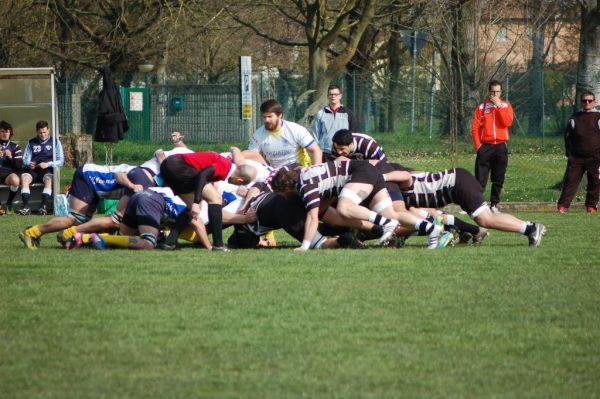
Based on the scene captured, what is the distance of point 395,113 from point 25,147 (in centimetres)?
1428

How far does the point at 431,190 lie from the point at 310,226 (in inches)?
64.7

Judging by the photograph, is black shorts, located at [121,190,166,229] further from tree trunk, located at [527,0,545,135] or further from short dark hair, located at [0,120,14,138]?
tree trunk, located at [527,0,545,135]

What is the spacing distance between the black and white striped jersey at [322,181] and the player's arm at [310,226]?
0.07 meters

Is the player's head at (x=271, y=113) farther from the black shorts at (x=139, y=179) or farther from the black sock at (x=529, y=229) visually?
the black sock at (x=529, y=229)

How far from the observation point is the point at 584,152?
20.5 metres

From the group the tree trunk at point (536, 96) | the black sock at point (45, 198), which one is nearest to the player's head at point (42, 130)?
the black sock at point (45, 198)

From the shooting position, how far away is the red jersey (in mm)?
12812

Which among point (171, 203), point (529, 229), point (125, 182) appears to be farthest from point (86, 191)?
point (529, 229)

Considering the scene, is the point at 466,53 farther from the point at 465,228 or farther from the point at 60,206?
the point at 465,228

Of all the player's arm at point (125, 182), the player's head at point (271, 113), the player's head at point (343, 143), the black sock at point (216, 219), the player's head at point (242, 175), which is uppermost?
the player's head at point (271, 113)

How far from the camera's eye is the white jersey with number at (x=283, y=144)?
15.0m

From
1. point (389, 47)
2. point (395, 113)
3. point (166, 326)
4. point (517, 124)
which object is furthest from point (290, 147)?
point (389, 47)

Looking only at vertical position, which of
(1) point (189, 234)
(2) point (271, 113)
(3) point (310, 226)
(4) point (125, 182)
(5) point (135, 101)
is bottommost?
(1) point (189, 234)

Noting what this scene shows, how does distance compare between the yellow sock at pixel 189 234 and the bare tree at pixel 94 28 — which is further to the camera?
the bare tree at pixel 94 28
